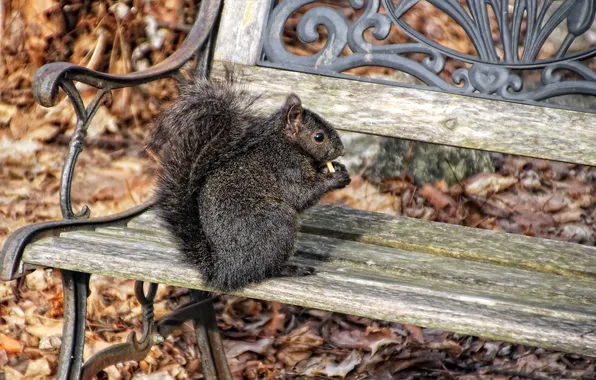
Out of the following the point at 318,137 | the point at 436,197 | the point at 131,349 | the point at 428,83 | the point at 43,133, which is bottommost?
the point at 131,349

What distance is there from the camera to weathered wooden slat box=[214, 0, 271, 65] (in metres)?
2.76

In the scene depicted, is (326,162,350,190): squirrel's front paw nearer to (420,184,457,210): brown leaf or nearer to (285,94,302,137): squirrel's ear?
(285,94,302,137): squirrel's ear

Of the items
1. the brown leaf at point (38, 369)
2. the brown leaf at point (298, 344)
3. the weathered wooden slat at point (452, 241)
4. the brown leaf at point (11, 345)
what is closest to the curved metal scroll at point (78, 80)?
the weathered wooden slat at point (452, 241)

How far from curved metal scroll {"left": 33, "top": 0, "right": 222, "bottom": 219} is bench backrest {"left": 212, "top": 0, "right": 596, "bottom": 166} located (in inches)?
8.0

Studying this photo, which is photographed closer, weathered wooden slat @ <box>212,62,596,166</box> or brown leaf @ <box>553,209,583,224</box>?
weathered wooden slat @ <box>212,62,596,166</box>

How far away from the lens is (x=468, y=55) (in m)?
2.69

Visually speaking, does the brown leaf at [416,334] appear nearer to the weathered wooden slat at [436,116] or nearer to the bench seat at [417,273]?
the bench seat at [417,273]

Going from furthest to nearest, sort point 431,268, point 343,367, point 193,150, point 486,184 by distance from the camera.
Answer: point 486,184, point 343,367, point 431,268, point 193,150

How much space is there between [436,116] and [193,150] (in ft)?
3.17

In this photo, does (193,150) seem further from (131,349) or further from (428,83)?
(428,83)

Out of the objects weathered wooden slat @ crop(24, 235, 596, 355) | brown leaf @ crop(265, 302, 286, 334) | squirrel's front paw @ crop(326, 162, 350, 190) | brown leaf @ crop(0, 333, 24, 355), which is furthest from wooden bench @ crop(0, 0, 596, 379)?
brown leaf @ crop(0, 333, 24, 355)

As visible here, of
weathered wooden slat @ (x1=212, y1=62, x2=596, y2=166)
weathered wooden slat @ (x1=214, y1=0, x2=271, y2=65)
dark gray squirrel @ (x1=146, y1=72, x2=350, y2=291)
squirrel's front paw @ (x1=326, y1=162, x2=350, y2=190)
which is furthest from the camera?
weathered wooden slat @ (x1=214, y1=0, x2=271, y2=65)

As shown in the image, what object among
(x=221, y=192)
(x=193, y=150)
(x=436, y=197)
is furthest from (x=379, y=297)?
(x=436, y=197)

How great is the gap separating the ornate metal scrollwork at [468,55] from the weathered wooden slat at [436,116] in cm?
5
